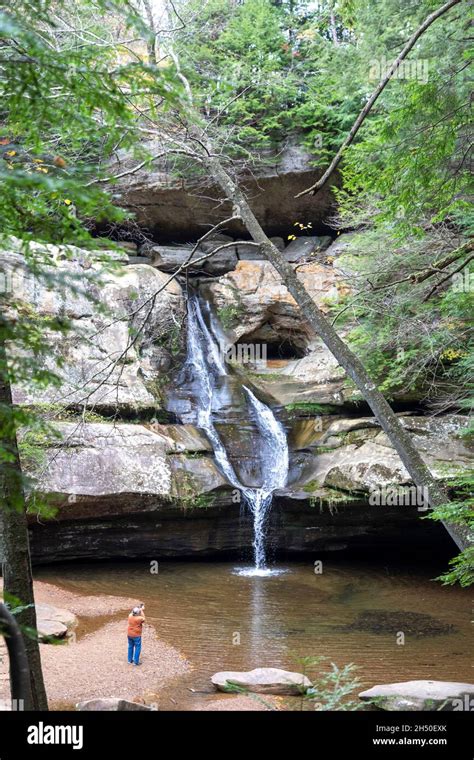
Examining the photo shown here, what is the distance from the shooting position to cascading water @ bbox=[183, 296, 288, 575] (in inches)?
587

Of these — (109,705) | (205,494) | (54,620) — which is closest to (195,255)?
(205,494)

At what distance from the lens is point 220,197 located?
21.9 metres

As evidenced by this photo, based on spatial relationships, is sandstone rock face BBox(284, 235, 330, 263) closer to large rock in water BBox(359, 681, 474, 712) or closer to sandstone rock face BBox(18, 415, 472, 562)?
sandstone rock face BBox(18, 415, 472, 562)

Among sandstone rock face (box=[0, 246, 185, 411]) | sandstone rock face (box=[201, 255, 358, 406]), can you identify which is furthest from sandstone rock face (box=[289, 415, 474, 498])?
sandstone rock face (box=[0, 246, 185, 411])

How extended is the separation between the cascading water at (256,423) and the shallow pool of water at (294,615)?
1474mm

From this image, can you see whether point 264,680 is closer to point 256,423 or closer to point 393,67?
point 393,67

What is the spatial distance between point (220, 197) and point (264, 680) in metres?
17.1

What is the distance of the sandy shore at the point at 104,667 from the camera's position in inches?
328

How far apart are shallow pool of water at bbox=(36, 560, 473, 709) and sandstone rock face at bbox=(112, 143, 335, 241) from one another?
11.6 metres

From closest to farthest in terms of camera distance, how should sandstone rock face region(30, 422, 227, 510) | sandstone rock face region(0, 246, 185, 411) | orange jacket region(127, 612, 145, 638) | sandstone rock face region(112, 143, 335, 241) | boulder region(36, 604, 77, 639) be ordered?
orange jacket region(127, 612, 145, 638) → boulder region(36, 604, 77, 639) → sandstone rock face region(30, 422, 227, 510) → sandstone rock face region(0, 246, 185, 411) → sandstone rock face region(112, 143, 335, 241)

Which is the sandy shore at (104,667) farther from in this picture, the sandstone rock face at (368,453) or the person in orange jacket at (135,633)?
the sandstone rock face at (368,453)

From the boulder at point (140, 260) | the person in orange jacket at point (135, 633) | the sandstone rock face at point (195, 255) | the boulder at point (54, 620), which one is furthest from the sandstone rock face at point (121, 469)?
the boulder at point (140, 260)

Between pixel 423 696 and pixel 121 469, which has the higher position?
pixel 121 469
